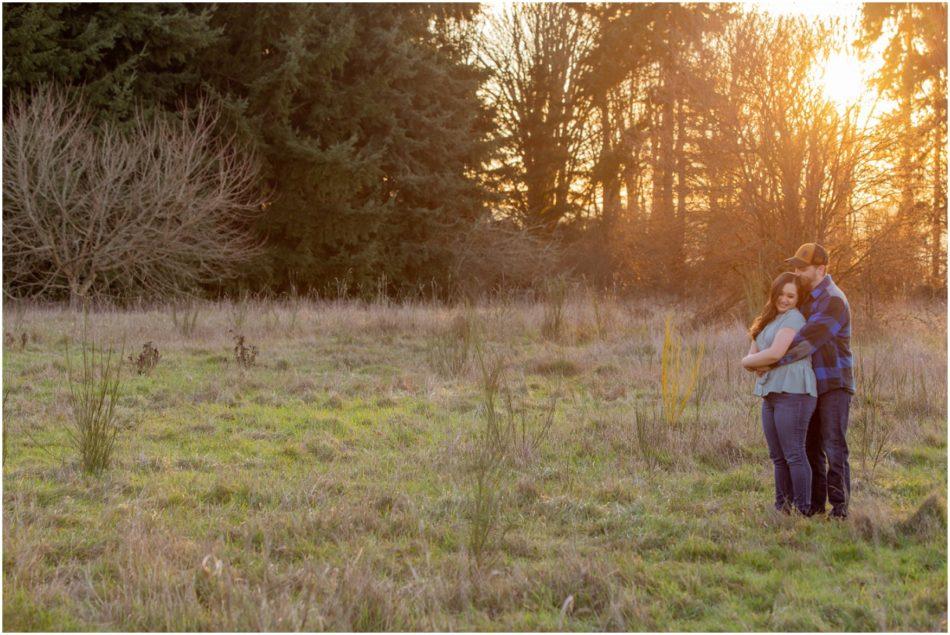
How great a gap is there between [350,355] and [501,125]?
789 inches

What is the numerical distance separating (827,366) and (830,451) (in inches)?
19.7

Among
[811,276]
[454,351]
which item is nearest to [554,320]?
[454,351]

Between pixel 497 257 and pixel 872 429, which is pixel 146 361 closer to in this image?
pixel 872 429

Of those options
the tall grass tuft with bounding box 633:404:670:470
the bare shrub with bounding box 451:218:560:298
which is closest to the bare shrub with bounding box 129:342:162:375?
the tall grass tuft with bounding box 633:404:670:470

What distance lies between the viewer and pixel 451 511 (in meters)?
5.30

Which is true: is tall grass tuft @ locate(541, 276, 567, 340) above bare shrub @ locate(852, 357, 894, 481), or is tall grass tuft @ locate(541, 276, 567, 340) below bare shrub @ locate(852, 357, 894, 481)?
above

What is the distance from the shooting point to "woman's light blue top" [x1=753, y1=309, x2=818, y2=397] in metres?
4.99

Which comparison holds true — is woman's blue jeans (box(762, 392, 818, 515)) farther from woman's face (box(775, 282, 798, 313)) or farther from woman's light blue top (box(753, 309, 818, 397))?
woman's face (box(775, 282, 798, 313))

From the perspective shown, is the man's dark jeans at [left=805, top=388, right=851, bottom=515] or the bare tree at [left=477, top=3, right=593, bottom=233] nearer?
the man's dark jeans at [left=805, top=388, right=851, bottom=515]

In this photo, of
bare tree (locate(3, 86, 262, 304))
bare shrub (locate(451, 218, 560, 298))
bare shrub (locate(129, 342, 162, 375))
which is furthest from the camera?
bare shrub (locate(451, 218, 560, 298))

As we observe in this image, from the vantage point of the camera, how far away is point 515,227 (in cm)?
2859

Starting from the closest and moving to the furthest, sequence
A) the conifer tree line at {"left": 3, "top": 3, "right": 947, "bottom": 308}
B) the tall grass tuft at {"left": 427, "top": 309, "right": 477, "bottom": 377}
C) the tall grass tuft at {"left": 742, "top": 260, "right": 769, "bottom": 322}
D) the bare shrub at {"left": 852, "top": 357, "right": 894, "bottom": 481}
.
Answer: the bare shrub at {"left": 852, "top": 357, "right": 894, "bottom": 481} → the tall grass tuft at {"left": 427, "top": 309, "right": 477, "bottom": 377} → the tall grass tuft at {"left": 742, "top": 260, "right": 769, "bottom": 322} → the conifer tree line at {"left": 3, "top": 3, "right": 947, "bottom": 308}

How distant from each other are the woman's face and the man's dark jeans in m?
0.56

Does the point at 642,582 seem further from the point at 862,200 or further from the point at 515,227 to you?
the point at 515,227
